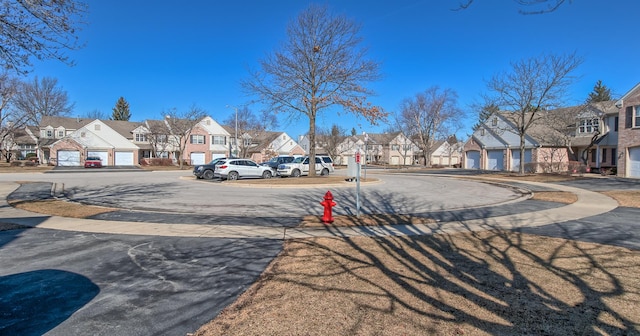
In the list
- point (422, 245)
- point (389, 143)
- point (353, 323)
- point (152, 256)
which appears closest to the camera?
point (353, 323)

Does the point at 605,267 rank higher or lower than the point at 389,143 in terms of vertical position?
lower

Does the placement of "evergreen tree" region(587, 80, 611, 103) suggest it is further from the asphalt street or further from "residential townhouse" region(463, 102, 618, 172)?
the asphalt street

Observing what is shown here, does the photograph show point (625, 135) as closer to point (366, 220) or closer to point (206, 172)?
point (366, 220)

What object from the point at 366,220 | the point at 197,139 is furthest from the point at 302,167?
the point at 197,139

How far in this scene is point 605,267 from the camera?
5309mm

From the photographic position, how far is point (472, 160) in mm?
48469

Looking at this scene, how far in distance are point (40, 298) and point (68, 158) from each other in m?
58.8

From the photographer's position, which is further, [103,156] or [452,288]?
[103,156]

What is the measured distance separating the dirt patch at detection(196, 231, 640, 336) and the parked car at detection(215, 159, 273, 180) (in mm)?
19428

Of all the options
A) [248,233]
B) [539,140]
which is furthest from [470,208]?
[539,140]

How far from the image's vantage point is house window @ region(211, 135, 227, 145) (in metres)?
62.2

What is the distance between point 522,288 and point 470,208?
26.3 feet

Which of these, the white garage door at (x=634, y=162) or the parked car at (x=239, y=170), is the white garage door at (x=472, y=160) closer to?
the white garage door at (x=634, y=162)

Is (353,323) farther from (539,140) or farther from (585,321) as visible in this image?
(539,140)
